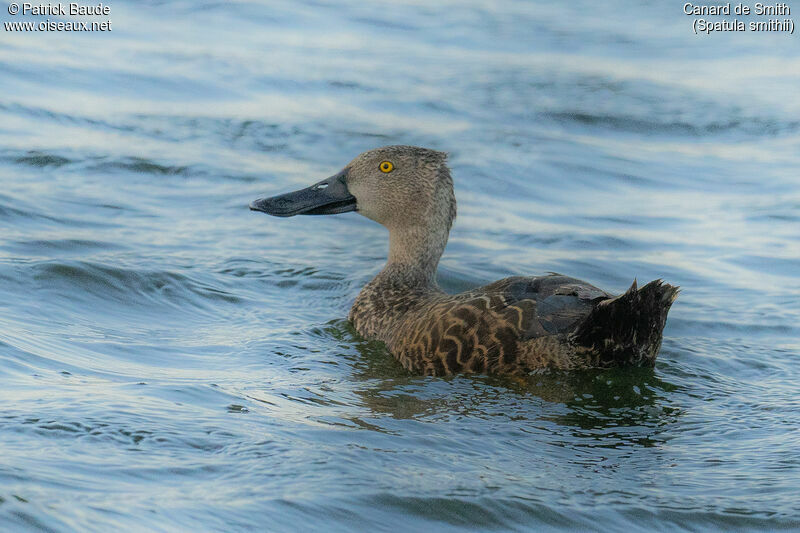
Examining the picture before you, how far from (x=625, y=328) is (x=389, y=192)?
2.38 meters

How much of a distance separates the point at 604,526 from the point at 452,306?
232 cm

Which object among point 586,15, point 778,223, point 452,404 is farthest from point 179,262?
point 586,15

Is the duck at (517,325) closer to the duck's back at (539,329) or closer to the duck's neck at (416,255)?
the duck's back at (539,329)

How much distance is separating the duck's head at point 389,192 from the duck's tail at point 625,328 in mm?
2101

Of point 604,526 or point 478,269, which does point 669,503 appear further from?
point 478,269

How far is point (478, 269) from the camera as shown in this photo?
353 inches

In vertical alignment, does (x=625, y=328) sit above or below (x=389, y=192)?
below

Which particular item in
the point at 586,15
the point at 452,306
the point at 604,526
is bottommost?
the point at 604,526

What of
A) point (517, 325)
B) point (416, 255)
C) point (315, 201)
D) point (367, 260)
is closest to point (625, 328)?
point (517, 325)

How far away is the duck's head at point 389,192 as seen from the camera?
764 centimetres

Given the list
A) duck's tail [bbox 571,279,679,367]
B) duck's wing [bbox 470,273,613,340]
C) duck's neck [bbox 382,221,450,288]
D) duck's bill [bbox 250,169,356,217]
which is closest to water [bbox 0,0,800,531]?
duck's tail [bbox 571,279,679,367]

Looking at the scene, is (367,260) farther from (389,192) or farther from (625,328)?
(625,328)

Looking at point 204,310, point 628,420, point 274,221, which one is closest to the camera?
point 628,420

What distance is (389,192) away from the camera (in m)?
7.68
